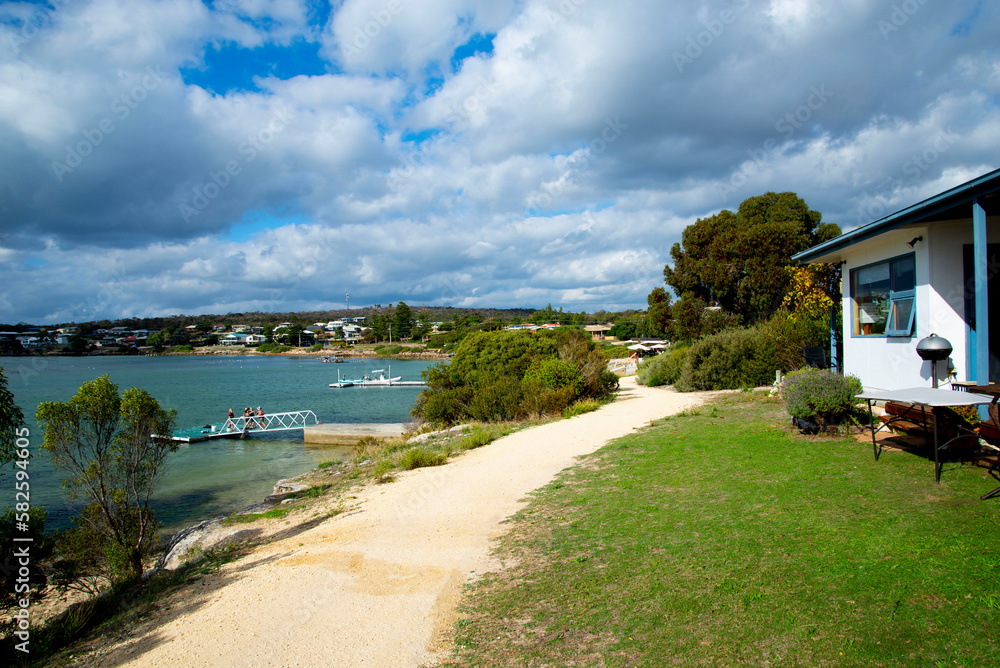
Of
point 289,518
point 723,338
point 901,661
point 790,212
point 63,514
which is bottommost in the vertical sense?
point 63,514

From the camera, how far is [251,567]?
7.06m

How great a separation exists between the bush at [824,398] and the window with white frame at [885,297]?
198cm

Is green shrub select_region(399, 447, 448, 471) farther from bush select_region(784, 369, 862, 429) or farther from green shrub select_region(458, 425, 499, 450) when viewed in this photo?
bush select_region(784, 369, 862, 429)

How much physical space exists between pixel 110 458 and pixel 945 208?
1292 cm

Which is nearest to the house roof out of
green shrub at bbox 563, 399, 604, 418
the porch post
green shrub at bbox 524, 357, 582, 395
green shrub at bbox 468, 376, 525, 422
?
the porch post

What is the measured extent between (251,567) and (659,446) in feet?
23.5

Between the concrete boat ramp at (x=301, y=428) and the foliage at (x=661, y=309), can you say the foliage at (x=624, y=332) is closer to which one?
the foliage at (x=661, y=309)

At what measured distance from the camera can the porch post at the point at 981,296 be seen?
7262mm

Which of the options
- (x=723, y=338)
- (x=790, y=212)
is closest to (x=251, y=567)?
(x=723, y=338)

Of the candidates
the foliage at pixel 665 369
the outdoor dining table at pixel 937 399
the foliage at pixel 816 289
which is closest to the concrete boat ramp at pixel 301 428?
the foliage at pixel 665 369

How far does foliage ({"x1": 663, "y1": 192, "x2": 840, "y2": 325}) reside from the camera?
1110 inches

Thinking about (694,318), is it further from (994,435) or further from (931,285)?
(994,435)

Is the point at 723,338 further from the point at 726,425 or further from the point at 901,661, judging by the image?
the point at 901,661

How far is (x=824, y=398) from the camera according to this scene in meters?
9.03
